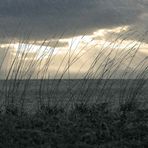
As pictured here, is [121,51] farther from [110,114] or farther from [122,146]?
[122,146]

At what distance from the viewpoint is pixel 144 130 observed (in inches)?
238

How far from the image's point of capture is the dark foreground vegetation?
5.54 metres

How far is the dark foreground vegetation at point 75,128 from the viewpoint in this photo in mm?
5539

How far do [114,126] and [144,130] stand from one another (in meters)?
0.38

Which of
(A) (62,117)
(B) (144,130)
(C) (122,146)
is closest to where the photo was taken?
(C) (122,146)

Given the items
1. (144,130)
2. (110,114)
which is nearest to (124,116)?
(110,114)

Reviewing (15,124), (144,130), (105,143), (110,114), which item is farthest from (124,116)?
(15,124)

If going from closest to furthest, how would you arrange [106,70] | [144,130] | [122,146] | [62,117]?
[122,146]
[144,130]
[62,117]
[106,70]

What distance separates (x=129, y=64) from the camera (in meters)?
7.74

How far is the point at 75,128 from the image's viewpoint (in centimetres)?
595

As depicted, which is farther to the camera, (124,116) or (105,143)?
(124,116)

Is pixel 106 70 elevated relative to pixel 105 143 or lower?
elevated

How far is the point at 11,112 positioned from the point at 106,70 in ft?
5.43

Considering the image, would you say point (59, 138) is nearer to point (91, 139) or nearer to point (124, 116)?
point (91, 139)
